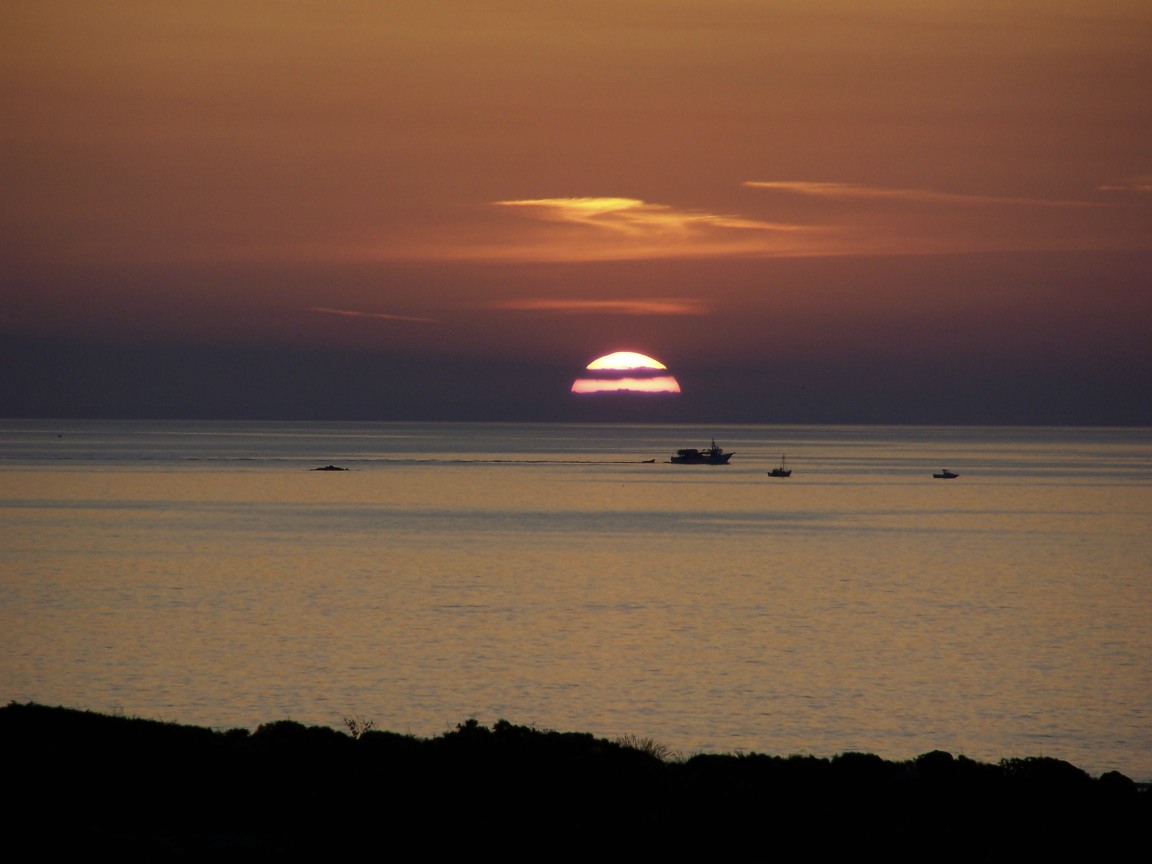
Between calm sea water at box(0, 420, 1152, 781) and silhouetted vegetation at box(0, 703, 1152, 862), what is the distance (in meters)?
12.8

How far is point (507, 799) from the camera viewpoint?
20.5m

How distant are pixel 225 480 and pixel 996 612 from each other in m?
130

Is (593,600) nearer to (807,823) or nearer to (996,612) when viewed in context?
(996,612)

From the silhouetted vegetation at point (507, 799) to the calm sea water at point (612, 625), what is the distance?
1285 cm

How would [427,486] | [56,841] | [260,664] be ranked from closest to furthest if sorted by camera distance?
[56,841] < [260,664] < [427,486]

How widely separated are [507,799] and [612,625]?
3651cm

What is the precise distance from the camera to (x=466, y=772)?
2162 centimetres

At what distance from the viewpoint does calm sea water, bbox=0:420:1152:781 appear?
39969 mm

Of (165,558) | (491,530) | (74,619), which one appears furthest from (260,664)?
(491,530)

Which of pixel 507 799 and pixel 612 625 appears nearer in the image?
pixel 507 799

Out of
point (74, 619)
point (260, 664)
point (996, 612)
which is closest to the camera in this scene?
point (260, 664)

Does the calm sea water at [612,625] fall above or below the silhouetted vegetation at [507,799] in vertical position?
below

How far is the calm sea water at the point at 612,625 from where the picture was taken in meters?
40.0

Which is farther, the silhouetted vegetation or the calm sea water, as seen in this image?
the calm sea water
